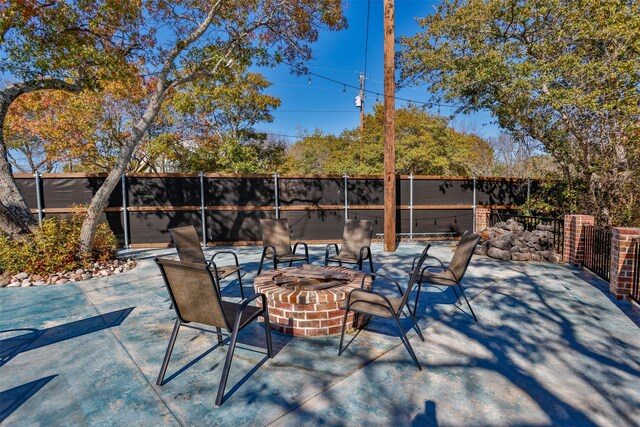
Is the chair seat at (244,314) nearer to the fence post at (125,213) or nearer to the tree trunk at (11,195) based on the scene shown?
the tree trunk at (11,195)

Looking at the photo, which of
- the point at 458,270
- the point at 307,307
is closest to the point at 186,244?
the point at 307,307

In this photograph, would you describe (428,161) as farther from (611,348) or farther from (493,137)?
(611,348)

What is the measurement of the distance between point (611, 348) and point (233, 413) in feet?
9.68

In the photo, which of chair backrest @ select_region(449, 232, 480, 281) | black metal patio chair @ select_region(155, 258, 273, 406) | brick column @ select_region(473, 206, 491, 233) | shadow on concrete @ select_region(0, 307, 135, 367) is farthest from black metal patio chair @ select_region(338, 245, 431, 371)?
brick column @ select_region(473, 206, 491, 233)

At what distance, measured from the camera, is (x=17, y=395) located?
203 centimetres

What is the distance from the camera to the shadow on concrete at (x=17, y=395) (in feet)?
6.22

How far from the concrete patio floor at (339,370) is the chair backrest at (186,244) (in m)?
0.65

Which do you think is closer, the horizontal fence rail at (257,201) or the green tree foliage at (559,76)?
the green tree foliage at (559,76)

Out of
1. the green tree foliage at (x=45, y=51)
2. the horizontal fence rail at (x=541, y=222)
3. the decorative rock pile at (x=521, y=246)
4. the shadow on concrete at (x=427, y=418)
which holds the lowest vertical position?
the shadow on concrete at (x=427, y=418)

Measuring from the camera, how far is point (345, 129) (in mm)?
20797

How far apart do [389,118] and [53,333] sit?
643cm

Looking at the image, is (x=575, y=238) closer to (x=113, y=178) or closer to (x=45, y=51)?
(x=113, y=178)

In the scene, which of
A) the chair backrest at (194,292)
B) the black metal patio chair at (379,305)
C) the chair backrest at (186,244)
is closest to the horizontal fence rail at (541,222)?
the black metal patio chair at (379,305)

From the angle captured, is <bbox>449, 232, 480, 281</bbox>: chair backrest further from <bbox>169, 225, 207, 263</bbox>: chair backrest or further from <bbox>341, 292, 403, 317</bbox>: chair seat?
<bbox>169, 225, 207, 263</bbox>: chair backrest
